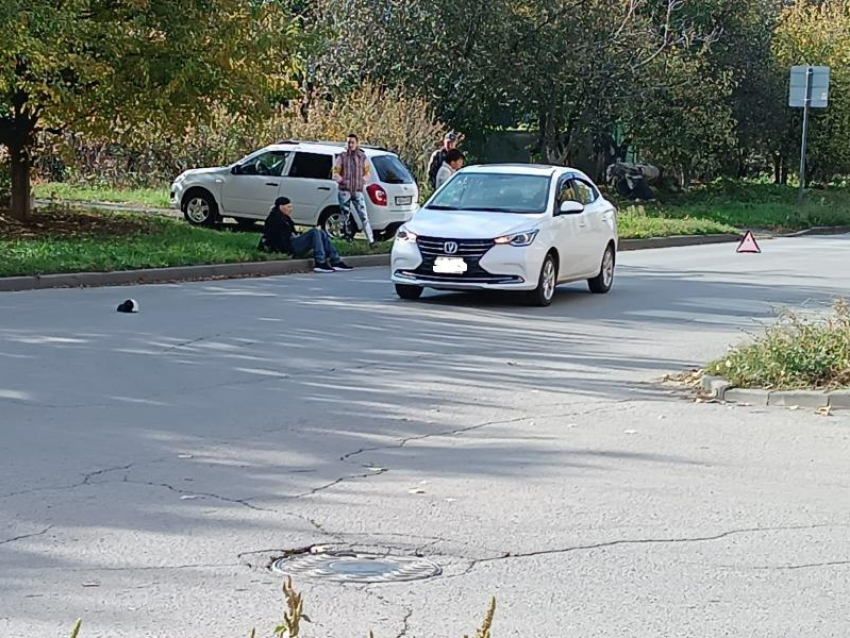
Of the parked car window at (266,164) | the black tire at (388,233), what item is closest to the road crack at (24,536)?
the black tire at (388,233)

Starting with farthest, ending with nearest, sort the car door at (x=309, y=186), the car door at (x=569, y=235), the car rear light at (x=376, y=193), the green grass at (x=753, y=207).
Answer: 1. the green grass at (x=753, y=207)
2. the car door at (x=309, y=186)
3. the car rear light at (x=376, y=193)
4. the car door at (x=569, y=235)

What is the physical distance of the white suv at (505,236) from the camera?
16.8 metres

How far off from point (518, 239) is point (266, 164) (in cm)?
1100

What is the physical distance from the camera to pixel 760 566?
20.9ft

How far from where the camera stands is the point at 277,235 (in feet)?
71.1

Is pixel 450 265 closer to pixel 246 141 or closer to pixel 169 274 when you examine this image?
pixel 169 274

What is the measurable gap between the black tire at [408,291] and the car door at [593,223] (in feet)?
7.82

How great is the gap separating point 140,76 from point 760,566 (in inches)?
697

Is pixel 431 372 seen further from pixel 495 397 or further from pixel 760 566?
pixel 760 566

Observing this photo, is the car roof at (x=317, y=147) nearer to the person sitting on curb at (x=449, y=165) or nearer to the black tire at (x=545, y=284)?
the person sitting on curb at (x=449, y=165)

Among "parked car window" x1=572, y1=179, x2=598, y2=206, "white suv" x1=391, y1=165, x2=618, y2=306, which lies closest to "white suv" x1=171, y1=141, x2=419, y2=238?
"parked car window" x1=572, y1=179, x2=598, y2=206

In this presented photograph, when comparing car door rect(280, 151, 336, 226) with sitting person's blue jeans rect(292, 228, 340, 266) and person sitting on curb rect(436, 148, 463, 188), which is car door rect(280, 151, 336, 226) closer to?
person sitting on curb rect(436, 148, 463, 188)

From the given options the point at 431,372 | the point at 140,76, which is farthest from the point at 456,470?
the point at 140,76

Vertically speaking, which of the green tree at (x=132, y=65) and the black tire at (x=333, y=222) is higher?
the green tree at (x=132, y=65)
